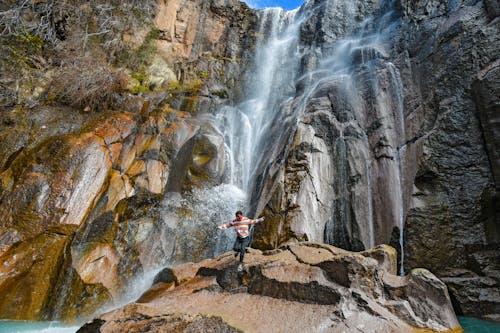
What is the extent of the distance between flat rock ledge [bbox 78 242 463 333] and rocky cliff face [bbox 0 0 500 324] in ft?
Answer: 3.22

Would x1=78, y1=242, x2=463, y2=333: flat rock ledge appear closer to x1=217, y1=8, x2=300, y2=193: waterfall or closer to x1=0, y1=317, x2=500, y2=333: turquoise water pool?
x1=0, y1=317, x2=500, y2=333: turquoise water pool

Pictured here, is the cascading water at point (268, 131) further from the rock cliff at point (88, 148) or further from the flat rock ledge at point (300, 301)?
the flat rock ledge at point (300, 301)

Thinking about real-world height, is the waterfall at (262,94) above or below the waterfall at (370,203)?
above

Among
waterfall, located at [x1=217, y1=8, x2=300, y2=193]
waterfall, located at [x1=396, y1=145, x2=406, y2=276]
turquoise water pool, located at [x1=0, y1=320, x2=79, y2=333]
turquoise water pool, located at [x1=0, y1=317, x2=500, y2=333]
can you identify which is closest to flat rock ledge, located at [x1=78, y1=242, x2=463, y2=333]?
turquoise water pool, located at [x1=0, y1=317, x2=500, y2=333]

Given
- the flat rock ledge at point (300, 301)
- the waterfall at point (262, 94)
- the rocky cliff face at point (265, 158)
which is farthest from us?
the waterfall at point (262, 94)

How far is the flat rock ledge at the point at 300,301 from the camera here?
5672 mm

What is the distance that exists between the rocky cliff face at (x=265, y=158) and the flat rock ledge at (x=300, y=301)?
38.6 inches

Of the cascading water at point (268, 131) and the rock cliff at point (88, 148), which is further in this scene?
the cascading water at point (268, 131)

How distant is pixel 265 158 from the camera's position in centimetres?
1491

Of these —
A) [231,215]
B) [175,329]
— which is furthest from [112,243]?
[175,329]

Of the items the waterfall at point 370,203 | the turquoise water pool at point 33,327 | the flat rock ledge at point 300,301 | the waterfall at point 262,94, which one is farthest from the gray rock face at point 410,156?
the turquoise water pool at point 33,327

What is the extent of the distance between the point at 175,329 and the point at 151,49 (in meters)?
22.2

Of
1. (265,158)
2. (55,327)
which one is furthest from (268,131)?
(55,327)

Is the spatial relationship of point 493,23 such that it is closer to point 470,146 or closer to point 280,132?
point 470,146
